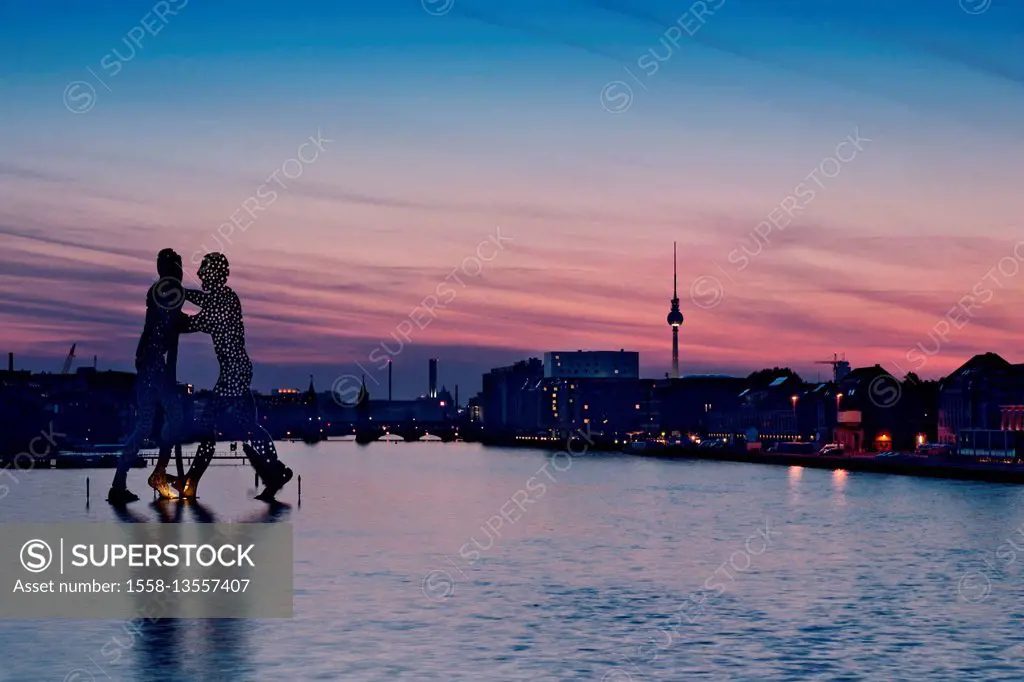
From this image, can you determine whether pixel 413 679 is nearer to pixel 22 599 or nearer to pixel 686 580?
pixel 22 599

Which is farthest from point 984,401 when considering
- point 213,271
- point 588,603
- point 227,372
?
point 588,603

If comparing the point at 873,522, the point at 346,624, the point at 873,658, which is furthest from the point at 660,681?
the point at 873,522

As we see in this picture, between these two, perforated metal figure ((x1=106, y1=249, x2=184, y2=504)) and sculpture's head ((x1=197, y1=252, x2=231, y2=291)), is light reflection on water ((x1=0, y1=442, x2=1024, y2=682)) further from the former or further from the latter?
sculpture's head ((x1=197, y1=252, x2=231, y2=291))

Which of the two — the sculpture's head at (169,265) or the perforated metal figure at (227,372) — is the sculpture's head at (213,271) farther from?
the sculpture's head at (169,265)

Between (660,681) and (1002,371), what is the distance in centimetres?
15284

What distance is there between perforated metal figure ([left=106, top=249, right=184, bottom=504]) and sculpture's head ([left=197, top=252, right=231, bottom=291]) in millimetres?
1379

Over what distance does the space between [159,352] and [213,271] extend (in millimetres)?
5342

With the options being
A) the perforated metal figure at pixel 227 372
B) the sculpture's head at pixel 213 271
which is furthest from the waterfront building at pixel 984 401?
the sculpture's head at pixel 213 271

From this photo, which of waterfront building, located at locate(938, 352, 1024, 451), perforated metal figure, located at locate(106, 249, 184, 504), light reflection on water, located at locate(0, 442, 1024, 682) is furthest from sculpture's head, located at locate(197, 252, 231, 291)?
waterfront building, located at locate(938, 352, 1024, 451)

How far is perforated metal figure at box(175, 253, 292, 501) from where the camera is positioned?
84062mm

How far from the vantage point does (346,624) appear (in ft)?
135

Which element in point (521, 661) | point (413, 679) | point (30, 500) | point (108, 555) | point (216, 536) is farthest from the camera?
point (30, 500)

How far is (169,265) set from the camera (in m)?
82.6

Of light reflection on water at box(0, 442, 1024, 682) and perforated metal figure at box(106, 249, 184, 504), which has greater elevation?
perforated metal figure at box(106, 249, 184, 504)
